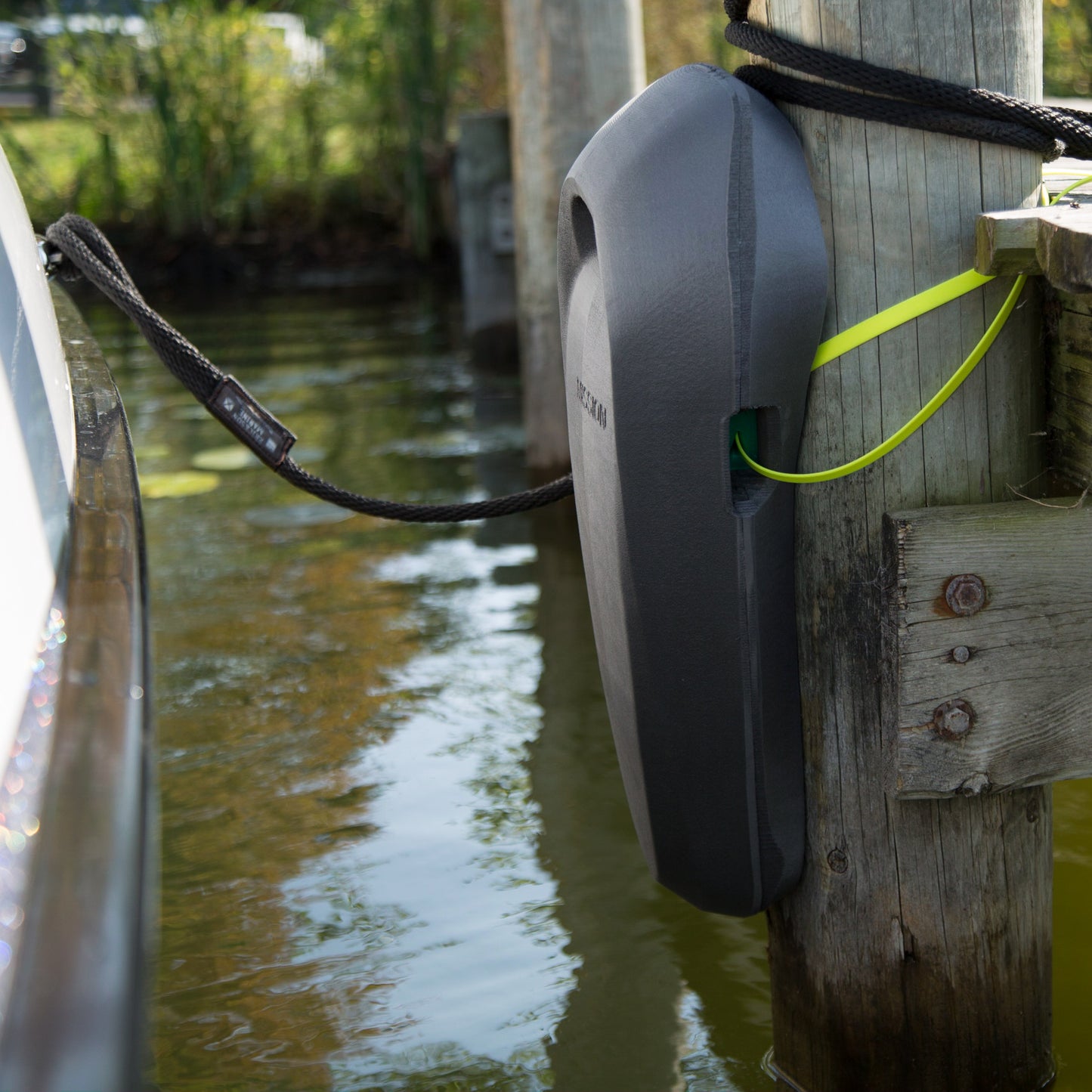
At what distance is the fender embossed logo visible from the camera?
5.78 ft

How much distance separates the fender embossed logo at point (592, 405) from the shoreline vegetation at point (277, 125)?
30.1ft

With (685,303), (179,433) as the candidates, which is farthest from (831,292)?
(179,433)

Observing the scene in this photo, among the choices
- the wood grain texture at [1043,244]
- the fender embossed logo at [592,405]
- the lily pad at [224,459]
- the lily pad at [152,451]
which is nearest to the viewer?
the wood grain texture at [1043,244]

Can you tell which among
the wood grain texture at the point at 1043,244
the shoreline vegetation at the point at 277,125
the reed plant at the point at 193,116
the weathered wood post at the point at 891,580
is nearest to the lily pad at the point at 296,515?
the weathered wood post at the point at 891,580

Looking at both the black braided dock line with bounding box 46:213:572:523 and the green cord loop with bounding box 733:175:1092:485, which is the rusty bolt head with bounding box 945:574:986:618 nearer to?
the green cord loop with bounding box 733:175:1092:485

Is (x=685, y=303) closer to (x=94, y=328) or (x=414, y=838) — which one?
(x=414, y=838)

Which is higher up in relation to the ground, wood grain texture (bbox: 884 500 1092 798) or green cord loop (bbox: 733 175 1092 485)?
green cord loop (bbox: 733 175 1092 485)

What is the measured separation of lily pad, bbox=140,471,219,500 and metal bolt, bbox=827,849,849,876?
4.01m

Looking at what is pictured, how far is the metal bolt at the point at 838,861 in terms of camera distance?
5.88ft

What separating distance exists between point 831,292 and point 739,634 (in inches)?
17.0

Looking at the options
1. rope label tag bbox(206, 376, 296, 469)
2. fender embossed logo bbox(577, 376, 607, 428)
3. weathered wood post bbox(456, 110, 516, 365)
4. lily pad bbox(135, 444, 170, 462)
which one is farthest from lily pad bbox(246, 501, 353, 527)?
fender embossed logo bbox(577, 376, 607, 428)

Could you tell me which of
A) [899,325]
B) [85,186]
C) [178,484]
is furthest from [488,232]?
[85,186]

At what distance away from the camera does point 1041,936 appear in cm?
185

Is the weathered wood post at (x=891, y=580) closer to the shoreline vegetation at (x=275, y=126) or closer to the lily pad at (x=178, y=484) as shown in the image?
the lily pad at (x=178, y=484)
